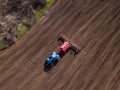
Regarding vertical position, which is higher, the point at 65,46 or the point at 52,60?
the point at 65,46

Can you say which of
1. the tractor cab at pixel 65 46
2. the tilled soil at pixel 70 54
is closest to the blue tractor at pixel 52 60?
the tilled soil at pixel 70 54

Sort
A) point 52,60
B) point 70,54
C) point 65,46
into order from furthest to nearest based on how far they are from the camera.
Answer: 1. point 70,54
2. point 65,46
3. point 52,60

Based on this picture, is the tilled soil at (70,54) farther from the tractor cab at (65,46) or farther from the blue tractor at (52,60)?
the tractor cab at (65,46)

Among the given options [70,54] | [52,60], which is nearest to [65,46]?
[70,54]

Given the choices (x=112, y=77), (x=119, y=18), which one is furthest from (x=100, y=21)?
(x=112, y=77)

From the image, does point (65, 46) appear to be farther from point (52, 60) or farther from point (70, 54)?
point (52, 60)

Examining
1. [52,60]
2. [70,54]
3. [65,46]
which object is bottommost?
[70,54]
